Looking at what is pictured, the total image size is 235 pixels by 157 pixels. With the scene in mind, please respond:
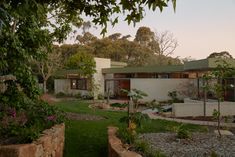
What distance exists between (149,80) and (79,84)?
35.2 ft

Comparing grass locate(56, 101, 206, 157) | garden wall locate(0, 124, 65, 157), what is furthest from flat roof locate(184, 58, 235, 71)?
garden wall locate(0, 124, 65, 157)

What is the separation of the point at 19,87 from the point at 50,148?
184 cm

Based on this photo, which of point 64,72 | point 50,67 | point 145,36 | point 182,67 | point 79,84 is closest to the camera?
point 182,67

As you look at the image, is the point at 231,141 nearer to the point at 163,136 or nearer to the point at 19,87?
the point at 163,136

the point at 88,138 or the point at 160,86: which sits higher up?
the point at 160,86

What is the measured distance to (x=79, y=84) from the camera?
3384cm

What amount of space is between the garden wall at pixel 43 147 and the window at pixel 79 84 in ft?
82.2

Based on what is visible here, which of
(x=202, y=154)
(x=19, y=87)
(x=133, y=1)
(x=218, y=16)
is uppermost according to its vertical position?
(x=218, y=16)

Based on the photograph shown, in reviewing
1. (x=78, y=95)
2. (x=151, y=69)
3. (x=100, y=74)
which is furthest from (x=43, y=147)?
(x=78, y=95)

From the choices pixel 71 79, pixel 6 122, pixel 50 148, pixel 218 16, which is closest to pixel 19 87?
pixel 6 122

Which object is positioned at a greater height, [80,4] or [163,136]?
[80,4]

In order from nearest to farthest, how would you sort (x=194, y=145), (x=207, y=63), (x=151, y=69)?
(x=194, y=145)
(x=207, y=63)
(x=151, y=69)

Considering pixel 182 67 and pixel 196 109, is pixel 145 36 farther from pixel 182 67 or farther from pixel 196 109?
pixel 196 109

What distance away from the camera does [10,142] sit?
5867 millimetres
